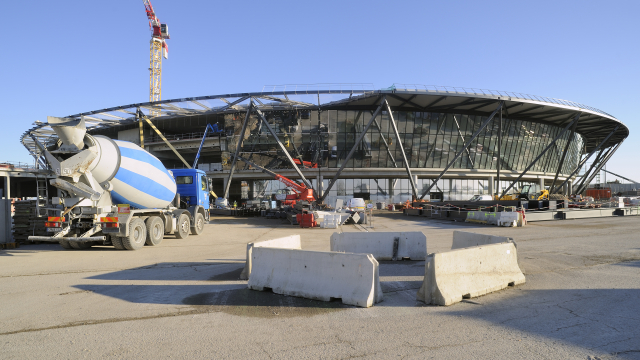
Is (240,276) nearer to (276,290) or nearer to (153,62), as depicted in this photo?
(276,290)

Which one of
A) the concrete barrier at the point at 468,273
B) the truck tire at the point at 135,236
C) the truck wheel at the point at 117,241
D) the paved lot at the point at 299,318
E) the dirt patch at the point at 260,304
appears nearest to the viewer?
the paved lot at the point at 299,318

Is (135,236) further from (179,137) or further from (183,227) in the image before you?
(179,137)

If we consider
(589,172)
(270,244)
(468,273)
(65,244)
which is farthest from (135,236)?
(589,172)

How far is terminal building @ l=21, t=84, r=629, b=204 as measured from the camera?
1458 inches

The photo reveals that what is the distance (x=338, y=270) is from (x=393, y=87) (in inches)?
1212

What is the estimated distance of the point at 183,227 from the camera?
1620cm

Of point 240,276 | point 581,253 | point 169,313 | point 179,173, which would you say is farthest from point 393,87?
point 169,313

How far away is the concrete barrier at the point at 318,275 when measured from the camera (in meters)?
5.96

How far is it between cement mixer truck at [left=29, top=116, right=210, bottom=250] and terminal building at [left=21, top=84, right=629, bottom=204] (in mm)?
20914

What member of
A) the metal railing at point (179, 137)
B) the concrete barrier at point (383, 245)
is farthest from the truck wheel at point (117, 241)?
the metal railing at point (179, 137)

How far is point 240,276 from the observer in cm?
813

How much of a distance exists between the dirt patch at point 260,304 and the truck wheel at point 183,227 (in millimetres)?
9862

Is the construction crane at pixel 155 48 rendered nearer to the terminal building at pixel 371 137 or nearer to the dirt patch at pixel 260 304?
the terminal building at pixel 371 137

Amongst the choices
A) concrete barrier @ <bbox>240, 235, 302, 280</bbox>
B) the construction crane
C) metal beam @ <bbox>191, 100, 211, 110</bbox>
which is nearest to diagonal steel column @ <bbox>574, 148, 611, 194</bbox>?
metal beam @ <bbox>191, 100, 211, 110</bbox>
